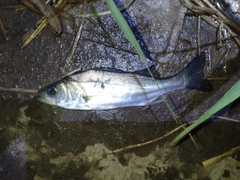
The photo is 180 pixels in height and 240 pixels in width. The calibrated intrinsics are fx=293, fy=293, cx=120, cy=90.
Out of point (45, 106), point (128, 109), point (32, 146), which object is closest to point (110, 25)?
point (128, 109)

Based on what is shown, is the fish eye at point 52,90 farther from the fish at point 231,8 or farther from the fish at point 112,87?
the fish at point 231,8

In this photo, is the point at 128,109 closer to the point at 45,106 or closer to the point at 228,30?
the point at 45,106

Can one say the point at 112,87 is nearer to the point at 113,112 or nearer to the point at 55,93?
the point at 113,112

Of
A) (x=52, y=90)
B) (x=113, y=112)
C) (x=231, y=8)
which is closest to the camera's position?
(x=52, y=90)

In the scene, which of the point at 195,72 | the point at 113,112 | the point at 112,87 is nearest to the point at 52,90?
the point at 112,87

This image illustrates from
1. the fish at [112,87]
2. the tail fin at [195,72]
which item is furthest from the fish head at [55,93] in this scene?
the tail fin at [195,72]

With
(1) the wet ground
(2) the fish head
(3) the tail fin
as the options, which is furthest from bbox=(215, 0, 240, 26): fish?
(2) the fish head

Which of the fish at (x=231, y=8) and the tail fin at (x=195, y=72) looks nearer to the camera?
the tail fin at (x=195, y=72)

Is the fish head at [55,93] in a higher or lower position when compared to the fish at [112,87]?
higher
